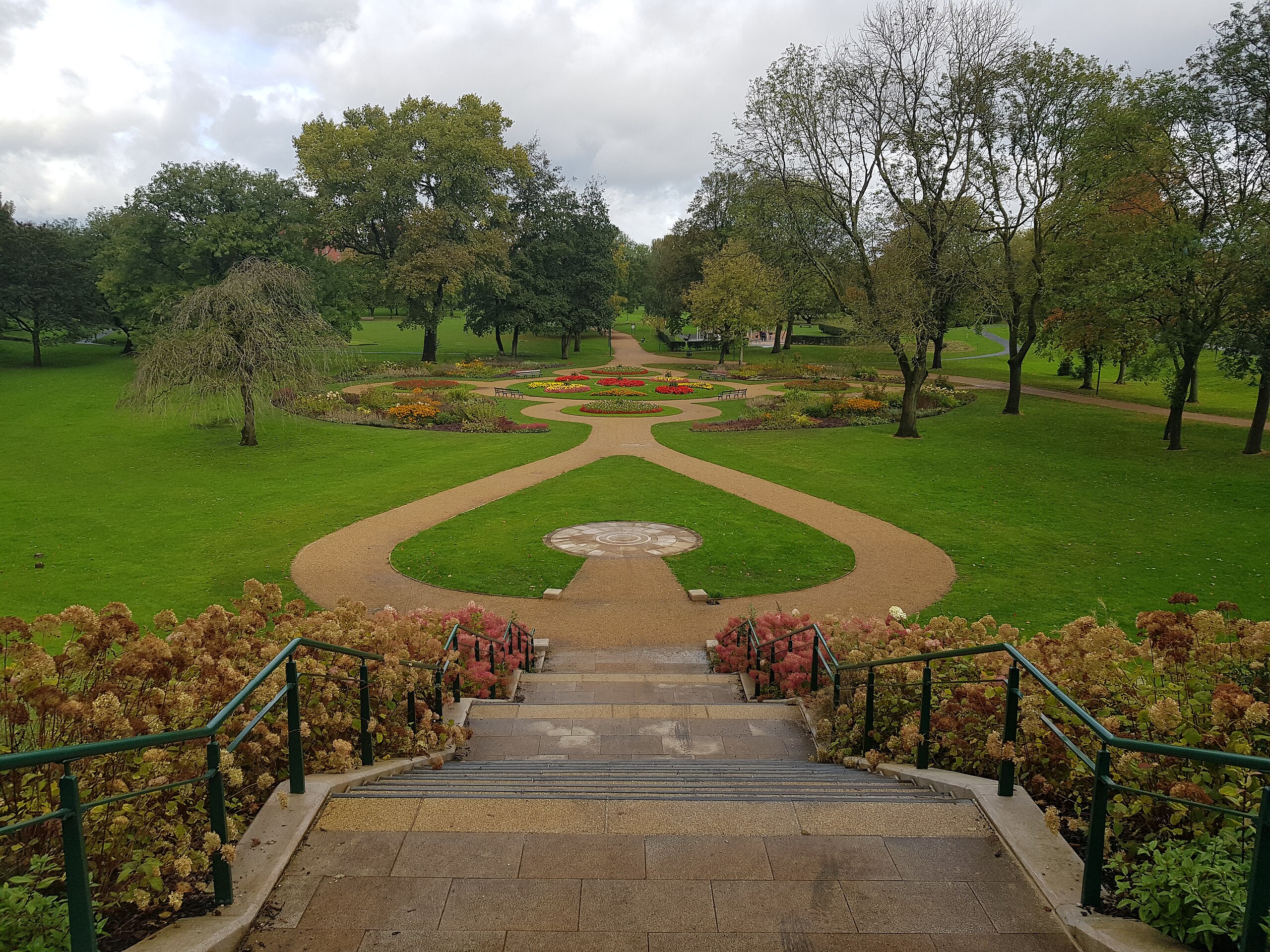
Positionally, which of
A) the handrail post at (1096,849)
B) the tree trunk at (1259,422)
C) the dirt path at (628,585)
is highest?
the tree trunk at (1259,422)

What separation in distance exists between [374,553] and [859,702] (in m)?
10.1

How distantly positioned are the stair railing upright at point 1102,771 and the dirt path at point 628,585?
A: 6075mm

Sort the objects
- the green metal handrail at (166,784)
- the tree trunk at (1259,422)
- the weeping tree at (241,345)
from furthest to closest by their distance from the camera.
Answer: the tree trunk at (1259,422), the weeping tree at (241,345), the green metal handrail at (166,784)

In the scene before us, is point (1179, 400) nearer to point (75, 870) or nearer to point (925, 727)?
point (925, 727)

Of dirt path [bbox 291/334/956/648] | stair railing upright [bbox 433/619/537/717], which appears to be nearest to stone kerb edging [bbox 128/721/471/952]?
stair railing upright [bbox 433/619/537/717]

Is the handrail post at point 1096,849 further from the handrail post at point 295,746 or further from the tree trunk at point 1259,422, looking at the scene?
the tree trunk at point 1259,422

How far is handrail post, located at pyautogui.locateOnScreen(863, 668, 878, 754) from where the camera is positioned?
21.9 ft

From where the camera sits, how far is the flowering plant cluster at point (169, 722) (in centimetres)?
354

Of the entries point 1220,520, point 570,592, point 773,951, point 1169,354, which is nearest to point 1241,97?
point 1169,354

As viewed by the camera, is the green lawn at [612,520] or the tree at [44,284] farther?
the tree at [44,284]

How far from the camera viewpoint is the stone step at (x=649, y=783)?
4.90 m

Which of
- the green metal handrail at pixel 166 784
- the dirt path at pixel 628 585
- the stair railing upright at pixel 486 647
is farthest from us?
the dirt path at pixel 628 585

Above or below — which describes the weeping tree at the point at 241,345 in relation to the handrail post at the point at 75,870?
above

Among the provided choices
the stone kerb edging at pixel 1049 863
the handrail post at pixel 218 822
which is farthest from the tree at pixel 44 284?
the stone kerb edging at pixel 1049 863
